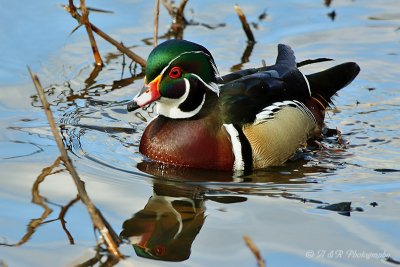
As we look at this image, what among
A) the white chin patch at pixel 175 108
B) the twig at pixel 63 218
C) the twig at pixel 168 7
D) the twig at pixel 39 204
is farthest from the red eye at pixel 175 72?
the twig at pixel 168 7

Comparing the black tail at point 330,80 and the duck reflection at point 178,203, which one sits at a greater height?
the black tail at point 330,80

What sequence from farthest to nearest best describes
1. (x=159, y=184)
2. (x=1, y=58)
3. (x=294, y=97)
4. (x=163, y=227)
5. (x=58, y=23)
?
(x=58, y=23) → (x=1, y=58) → (x=294, y=97) → (x=159, y=184) → (x=163, y=227)

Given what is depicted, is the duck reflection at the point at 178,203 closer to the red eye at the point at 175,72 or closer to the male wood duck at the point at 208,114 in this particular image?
the male wood duck at the point at 208,114

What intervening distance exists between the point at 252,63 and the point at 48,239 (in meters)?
4.58

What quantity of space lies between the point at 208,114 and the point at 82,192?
2485mm

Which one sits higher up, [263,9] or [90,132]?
[263,9]

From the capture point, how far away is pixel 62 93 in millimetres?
9148

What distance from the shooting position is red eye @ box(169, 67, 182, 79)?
24.4 ft

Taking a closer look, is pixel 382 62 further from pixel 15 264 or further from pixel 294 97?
pixel 15 264

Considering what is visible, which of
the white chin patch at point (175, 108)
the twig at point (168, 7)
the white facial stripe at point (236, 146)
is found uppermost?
the twig at point (168, 7)

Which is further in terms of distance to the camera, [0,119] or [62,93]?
[62,93]

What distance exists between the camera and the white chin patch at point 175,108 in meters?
7.60

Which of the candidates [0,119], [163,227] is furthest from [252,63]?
[163,227]

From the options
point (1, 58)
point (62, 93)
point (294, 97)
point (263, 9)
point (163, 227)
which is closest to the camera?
point (163, 227)
